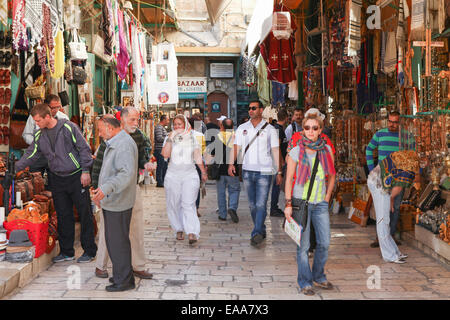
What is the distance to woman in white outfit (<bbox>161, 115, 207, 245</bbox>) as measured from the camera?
23.8 ft

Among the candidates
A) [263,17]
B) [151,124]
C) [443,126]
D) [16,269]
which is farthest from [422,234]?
[151,124]

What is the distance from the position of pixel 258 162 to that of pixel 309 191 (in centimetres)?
221

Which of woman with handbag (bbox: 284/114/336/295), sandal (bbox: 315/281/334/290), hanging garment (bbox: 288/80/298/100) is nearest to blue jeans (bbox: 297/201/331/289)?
woman with handbag (bbox: 284/114/336/295)

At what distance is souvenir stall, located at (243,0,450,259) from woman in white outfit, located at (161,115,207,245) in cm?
247

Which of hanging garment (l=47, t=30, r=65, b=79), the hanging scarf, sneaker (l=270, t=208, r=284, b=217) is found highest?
hanging garment (l=47, t=30, r=65, b=79)

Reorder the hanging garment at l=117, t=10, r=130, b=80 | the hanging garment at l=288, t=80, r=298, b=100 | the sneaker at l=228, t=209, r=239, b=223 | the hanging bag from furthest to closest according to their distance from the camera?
the hanging garment at l=288, t=80, r=298, b=100, the hanging garment at l=117, t=10, r=130, b=80, the sneaker at l=228, t=209, r=239, b=223, the hanging bag

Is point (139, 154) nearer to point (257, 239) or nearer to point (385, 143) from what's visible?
point (257, 239)

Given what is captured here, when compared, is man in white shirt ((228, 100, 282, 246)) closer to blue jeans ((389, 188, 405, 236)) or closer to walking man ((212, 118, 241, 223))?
blue jeans ((389, 188, 405, 236))

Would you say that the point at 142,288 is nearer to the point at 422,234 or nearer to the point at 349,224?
the point at 422,234

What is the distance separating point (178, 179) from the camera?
729 centimetres

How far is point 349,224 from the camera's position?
8602mm

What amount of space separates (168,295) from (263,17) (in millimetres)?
8115

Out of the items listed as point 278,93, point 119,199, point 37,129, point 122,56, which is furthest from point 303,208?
point 278,93

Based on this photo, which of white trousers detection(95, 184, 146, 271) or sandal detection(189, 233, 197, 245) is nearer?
white trousers detection(95, 184, 146, 271)
